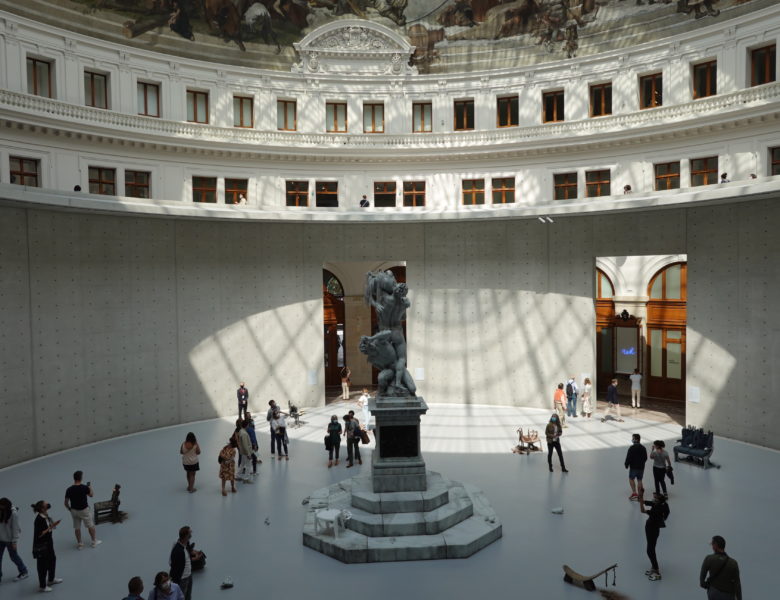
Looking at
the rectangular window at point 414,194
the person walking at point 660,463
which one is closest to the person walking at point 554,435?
the person walking at point 660,463

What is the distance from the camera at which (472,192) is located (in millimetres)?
25234

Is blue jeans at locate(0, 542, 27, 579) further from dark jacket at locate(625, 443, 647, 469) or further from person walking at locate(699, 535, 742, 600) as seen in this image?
dark jacket at locate(625, 443, 647, 469)

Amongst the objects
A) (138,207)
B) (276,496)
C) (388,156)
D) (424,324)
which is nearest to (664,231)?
(424,324)

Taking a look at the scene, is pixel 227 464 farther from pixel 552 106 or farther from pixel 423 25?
pixel 423 25

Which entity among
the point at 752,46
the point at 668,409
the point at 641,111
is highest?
the point at 752,46

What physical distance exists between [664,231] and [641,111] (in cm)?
528

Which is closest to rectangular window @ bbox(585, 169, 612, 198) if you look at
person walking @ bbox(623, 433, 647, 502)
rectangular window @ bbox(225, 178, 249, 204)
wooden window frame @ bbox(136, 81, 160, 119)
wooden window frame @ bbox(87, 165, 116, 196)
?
person walking @ bbox(623, 433, 647, 502)

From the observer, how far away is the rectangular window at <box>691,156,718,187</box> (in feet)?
71.3

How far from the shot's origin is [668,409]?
76.0 feet

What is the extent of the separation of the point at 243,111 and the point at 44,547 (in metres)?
19.3

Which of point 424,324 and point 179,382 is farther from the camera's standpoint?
point 424,324

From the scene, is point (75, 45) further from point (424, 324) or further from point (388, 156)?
point (424, 324)

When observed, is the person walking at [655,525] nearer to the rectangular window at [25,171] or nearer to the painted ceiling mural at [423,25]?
the painted ceiling mural at [423,25]

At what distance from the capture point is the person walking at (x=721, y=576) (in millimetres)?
7629
